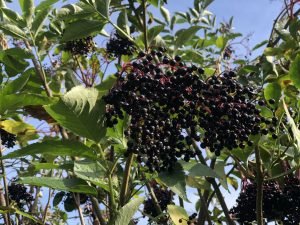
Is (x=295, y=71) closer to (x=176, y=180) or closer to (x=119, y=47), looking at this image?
(x=176, y=180)

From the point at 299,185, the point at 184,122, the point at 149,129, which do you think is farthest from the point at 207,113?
the point at 299,185

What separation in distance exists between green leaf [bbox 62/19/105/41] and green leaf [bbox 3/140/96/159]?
709mm

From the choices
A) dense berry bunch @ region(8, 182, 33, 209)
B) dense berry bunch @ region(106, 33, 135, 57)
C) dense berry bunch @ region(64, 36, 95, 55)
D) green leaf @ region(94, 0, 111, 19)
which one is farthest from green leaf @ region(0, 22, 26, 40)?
dense berry bunch @ region(8, 182, 33, 209)

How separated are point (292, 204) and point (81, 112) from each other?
4.15 ft

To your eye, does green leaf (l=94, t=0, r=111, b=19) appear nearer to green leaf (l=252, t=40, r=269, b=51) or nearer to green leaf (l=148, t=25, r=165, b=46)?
green leaf (l=148, t=25, r=165, b=46)

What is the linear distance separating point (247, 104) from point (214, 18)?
2.39 metres

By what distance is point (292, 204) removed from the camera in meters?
2.56

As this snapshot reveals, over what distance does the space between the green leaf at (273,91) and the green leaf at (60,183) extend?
85 cm

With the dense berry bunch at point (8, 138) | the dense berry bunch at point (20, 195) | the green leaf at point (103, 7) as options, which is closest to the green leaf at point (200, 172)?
the green leaf at point (103, 7)

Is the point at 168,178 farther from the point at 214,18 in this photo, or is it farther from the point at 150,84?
the point at 214,18

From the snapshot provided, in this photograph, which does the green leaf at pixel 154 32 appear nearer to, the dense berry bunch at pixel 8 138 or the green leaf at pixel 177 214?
the green leaf at pixel 177 214

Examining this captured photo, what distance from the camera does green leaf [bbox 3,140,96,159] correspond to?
183 centimetres

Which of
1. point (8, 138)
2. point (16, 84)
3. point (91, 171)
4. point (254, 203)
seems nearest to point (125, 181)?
point (91, 171)

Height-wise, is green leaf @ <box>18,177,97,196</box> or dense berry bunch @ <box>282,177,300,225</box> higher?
green leaf @ <box>18,177,97,196</box>
